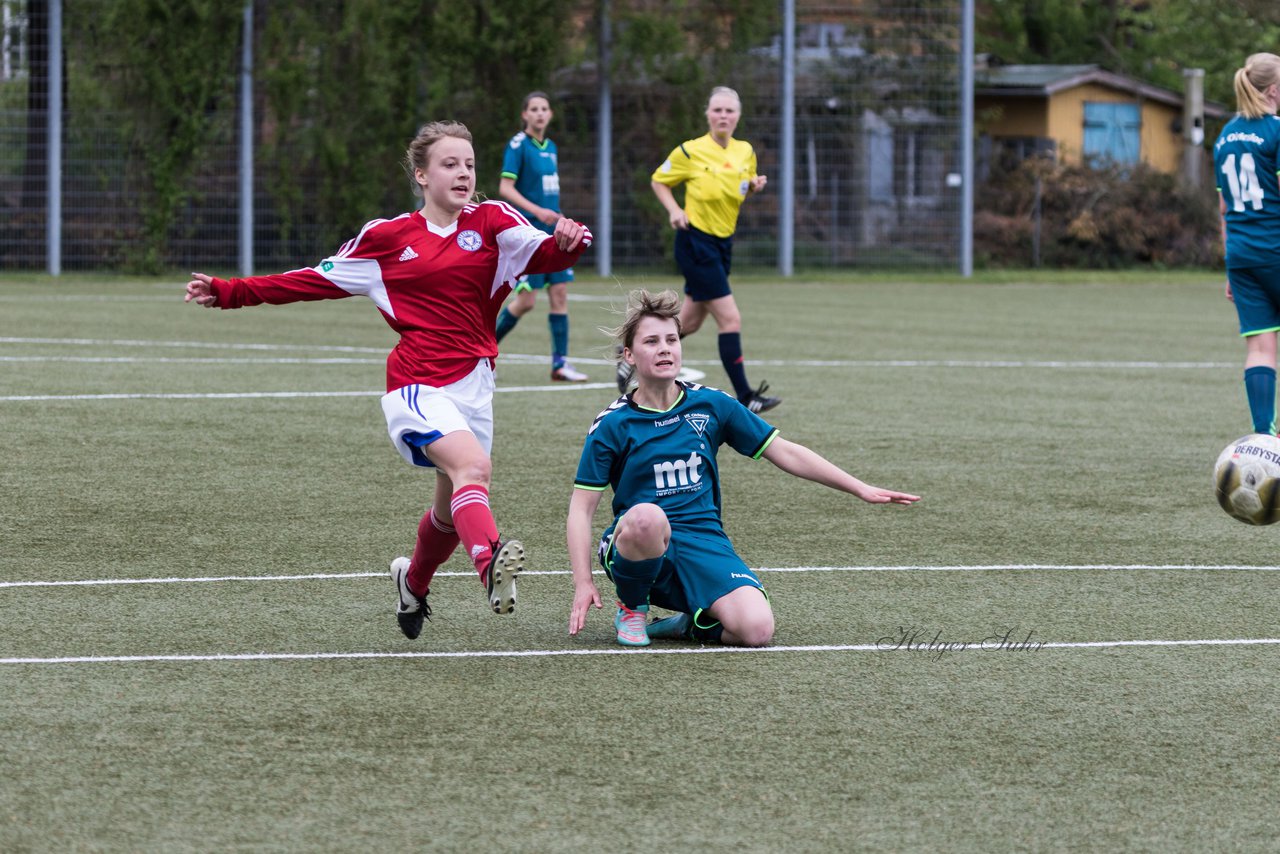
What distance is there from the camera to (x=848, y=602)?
6570 millimetres

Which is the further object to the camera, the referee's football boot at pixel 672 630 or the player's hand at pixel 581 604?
the referee's football boot at pixel 672 630

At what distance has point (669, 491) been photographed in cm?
610

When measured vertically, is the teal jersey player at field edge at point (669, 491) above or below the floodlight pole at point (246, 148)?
below

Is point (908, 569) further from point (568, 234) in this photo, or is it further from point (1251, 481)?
point (568, 234)

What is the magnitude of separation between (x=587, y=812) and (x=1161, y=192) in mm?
34202

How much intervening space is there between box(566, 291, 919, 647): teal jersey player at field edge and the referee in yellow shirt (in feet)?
21.4

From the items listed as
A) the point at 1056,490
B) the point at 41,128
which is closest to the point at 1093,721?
the point at 1056,490

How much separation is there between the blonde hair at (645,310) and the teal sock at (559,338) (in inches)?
327

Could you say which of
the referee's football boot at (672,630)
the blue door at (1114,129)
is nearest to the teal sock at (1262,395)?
the referee's football boot at (672,630)

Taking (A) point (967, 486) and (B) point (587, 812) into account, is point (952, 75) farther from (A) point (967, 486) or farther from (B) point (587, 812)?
(B) point (587, 812)

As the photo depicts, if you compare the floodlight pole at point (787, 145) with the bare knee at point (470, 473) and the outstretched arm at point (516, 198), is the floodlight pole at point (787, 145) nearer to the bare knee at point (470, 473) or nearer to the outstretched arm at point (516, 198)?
the outstretched arm at point (516, 198)

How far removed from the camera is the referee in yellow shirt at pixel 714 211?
12773mm

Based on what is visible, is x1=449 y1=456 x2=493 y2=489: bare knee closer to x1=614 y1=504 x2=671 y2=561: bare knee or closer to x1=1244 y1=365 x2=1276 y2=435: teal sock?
x1=614 y1=504 x2=671 y2=561: bare knee

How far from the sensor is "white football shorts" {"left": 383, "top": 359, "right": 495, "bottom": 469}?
5.89 metres
